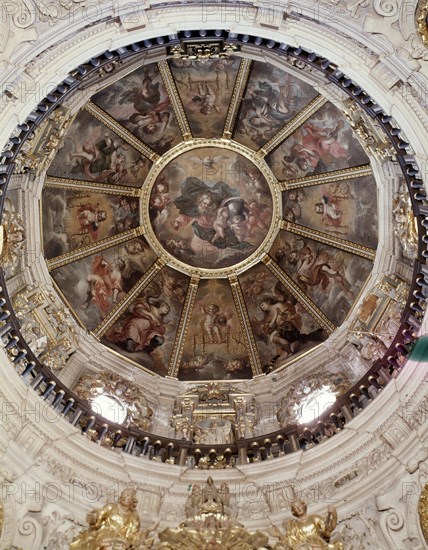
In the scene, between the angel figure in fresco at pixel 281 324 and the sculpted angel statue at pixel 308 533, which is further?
the angel figure in fresco at pixel 281 324

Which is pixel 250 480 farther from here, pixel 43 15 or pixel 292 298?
pixel 43 15

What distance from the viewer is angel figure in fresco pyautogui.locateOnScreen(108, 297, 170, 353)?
63.7ft

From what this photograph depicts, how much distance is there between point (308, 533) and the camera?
12.8 meters

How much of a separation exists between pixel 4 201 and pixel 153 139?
533 centimetres

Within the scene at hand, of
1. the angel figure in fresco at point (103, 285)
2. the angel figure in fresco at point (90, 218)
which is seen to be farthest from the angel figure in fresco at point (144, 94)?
the angel figure in fresco at point (103, 285)

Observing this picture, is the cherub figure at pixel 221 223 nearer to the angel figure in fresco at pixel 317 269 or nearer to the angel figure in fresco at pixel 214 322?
the angel figure in fresco at pixel 214 322

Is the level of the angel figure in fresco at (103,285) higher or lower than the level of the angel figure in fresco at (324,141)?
lower

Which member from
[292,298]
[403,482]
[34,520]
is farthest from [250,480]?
[292,298]

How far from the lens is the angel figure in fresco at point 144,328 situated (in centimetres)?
1942

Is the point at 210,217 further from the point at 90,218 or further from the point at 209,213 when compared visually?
the point at 90,218

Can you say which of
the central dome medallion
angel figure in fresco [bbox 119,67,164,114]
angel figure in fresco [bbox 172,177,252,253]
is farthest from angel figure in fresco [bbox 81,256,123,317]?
angel figure in fresco [bbox 119,67,164,114]

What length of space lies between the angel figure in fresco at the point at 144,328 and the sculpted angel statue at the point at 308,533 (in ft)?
23.9

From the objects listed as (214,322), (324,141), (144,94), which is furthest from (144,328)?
(324,141)

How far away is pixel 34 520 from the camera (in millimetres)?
13672
